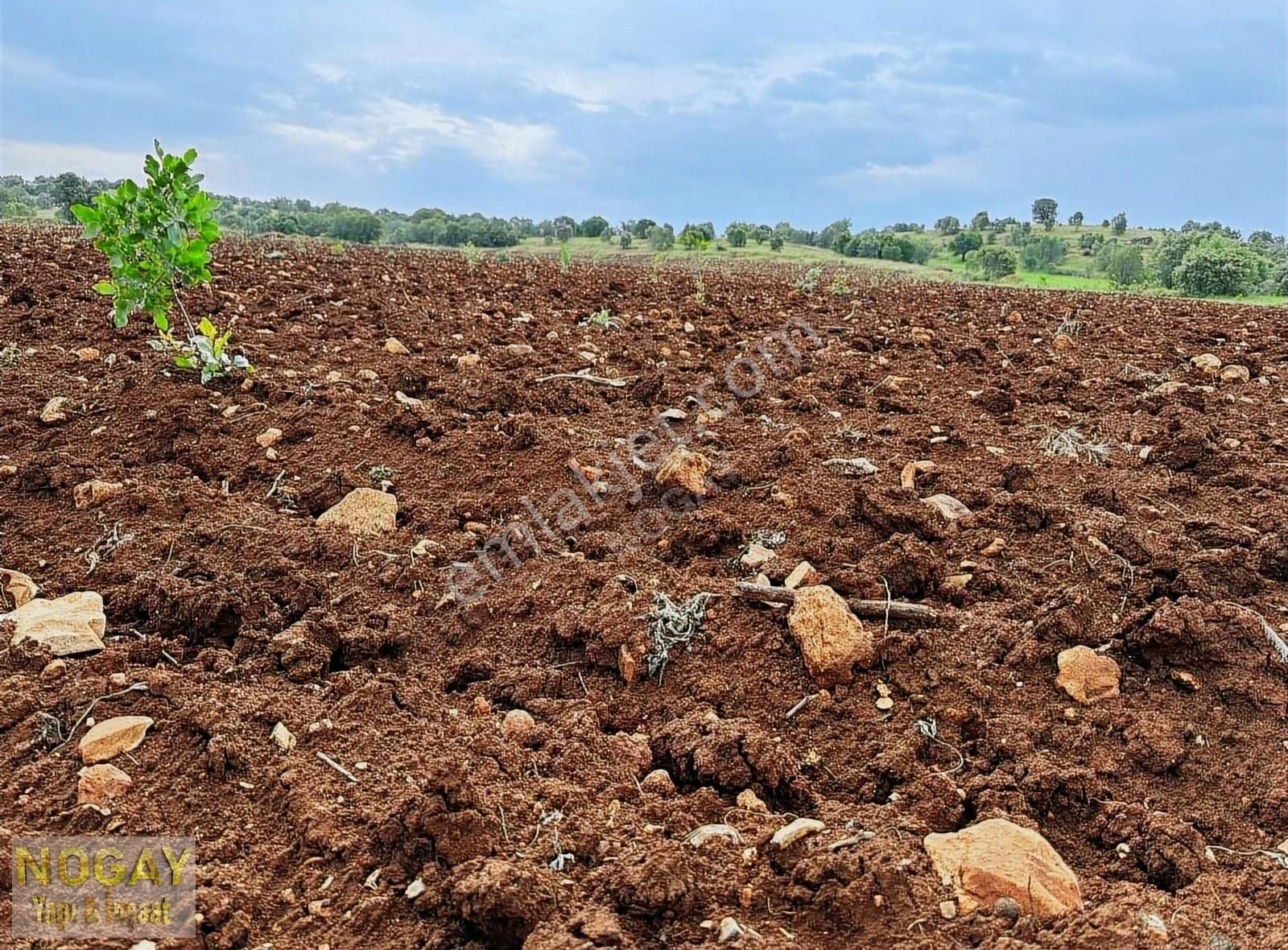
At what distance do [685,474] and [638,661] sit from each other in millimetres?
1140

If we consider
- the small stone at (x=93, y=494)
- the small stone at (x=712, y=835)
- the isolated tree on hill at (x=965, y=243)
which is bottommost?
the small stone at (x=712, y=835)

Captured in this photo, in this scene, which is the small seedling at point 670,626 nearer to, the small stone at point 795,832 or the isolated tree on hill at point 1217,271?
the small stone at point 795,832

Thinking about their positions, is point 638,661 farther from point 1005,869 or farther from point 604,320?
point 604,320

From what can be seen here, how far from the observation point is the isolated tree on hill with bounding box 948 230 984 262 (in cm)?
2195

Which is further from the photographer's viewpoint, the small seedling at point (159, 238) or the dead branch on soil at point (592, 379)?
the dead branch on soil at point (592, 379)

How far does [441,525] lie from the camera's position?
343 centimetres

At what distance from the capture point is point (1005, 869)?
1.76m

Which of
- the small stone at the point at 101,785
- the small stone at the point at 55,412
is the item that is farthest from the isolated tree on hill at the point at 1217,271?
the small stone at the point at 101,785

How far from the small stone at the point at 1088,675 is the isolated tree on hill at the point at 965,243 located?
20.5m

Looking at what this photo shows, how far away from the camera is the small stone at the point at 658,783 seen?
2080 millimetres

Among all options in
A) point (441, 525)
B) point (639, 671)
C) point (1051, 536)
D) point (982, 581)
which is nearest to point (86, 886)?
point (639, 671)

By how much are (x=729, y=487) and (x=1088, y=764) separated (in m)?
1.74

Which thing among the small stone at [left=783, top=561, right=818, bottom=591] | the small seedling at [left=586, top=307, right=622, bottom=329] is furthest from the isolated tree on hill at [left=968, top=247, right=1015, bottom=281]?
the small stone at [left=783, top=561, right=818, bottom=591]

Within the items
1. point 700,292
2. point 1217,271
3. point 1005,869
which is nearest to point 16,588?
point 1005,869
